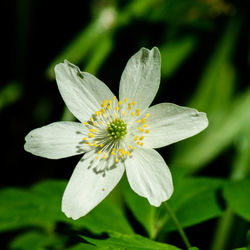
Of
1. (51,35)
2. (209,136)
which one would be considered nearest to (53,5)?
(51,35)

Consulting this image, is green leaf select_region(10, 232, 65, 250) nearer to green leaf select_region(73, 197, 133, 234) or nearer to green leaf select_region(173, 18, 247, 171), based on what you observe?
green leaf select_region(73, 197, 133, 234)

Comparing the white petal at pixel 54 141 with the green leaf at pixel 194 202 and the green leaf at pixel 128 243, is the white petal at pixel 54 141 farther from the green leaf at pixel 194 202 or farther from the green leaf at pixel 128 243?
the green leaf at pixel 194 202

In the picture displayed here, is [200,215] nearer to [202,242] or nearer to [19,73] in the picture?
[202,242]

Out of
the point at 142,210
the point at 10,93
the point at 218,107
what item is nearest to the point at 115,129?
the point at 142,210

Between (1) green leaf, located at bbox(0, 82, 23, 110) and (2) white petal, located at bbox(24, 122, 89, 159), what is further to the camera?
(1) green leaf, located at bbox(0, 82, 23, 110)

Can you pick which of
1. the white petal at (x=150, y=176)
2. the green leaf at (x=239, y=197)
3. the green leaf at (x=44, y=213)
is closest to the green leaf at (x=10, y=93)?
the green leaf at (x=44, y=213)

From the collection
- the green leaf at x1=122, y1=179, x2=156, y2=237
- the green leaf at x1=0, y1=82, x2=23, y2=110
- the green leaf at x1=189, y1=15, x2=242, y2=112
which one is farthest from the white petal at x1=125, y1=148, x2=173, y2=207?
the green leaf at x1=0, y1=82, x2=23, y2=110

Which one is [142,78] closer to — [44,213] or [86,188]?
[86,188]
